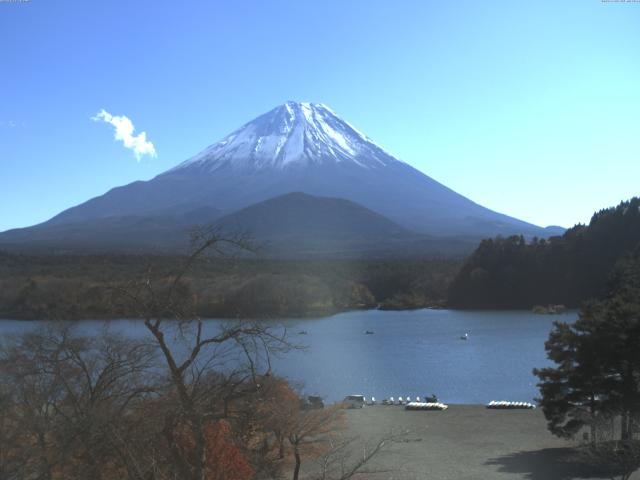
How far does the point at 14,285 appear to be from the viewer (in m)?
26.7

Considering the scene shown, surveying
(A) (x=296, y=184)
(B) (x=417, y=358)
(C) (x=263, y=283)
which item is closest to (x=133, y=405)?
(B) (x=417, y=358)

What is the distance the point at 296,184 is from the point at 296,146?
8.59 m

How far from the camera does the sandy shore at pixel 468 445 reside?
28.1 ft

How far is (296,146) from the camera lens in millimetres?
89188

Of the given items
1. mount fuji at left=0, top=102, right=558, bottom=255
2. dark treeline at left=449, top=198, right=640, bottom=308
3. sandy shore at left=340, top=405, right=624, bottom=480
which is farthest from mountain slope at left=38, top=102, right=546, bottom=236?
sandy shore at left=340, top=405, right=624, bottom=480

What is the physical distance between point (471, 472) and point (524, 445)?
1951 millimetres

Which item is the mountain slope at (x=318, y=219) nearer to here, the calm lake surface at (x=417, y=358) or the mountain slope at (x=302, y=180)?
the mountain slope at (x=302, y=180)

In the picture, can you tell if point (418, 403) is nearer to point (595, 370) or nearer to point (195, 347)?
point (595, 370)

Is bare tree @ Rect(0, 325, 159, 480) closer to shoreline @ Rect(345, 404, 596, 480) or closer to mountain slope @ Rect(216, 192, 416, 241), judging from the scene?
shoreline @ Rect(345, 404, 596, 480)

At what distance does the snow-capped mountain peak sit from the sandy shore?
7509 cm

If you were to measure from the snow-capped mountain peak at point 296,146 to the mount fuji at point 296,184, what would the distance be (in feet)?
0.41

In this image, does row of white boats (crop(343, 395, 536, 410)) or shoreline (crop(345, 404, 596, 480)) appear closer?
shoreline (crop(345, 404, 596, 480))

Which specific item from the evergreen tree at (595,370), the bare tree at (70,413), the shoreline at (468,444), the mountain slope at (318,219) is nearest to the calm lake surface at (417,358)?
the shoreline at (468,444)

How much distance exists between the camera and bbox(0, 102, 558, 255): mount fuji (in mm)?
75188
